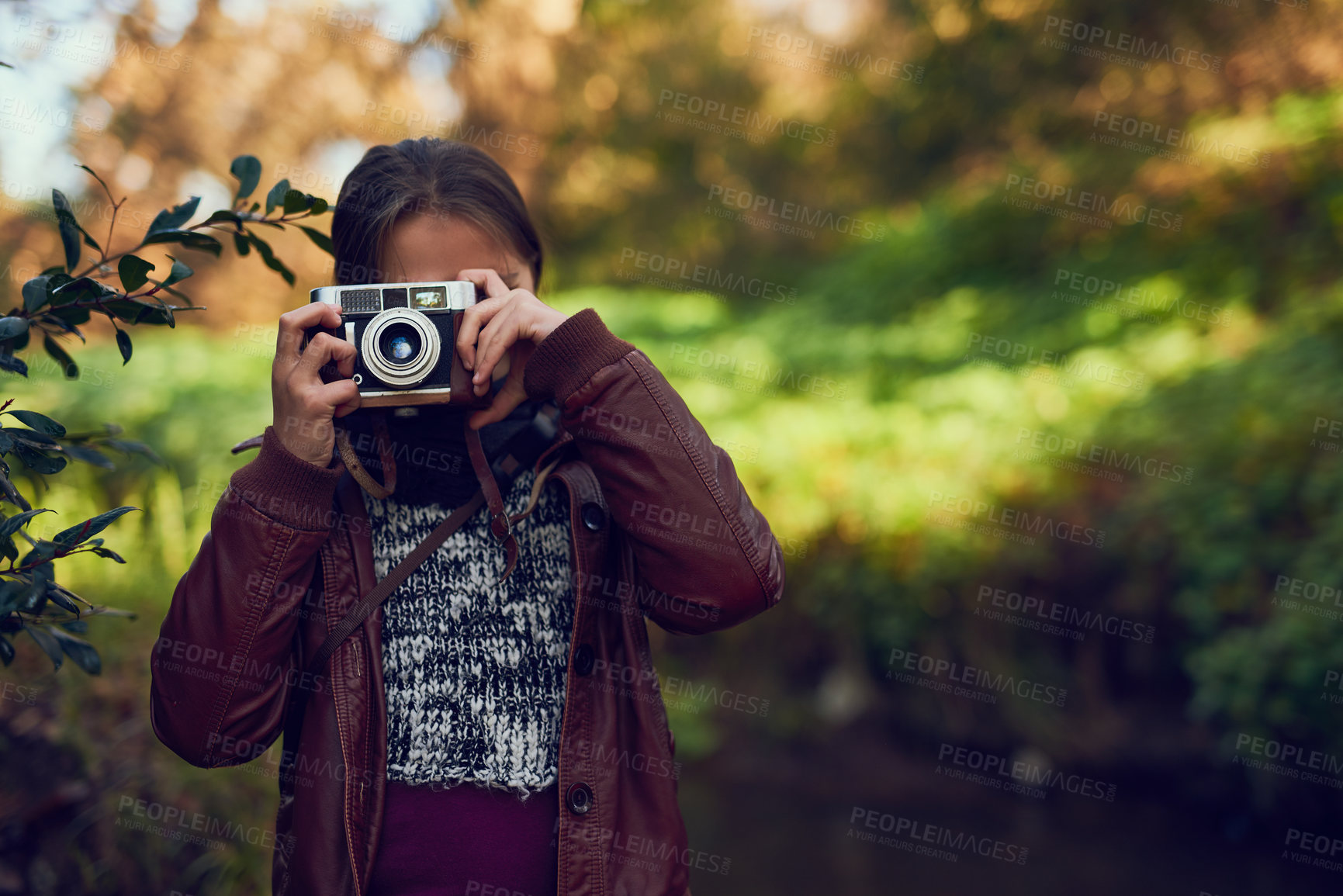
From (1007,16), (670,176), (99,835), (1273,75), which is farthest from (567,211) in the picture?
(99,835)

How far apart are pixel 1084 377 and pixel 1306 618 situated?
66.8 inches

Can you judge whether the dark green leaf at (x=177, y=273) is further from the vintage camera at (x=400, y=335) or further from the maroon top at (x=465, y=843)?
the maroon top at (x=465, y=843)

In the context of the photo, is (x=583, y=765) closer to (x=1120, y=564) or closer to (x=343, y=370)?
(x=343, y=370)

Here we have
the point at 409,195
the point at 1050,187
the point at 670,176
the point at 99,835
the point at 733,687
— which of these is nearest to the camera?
the point at 409,195

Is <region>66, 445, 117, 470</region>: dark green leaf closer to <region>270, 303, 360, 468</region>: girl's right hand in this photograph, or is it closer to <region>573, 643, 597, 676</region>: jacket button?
<region>270, 303, 360, 468</region>: girl's right hand

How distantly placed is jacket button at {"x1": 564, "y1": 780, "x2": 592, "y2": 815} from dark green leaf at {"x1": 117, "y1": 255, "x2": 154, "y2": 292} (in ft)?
3.40

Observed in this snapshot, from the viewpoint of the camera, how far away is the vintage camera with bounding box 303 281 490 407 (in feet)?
4.24

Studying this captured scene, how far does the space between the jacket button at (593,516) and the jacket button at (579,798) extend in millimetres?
386

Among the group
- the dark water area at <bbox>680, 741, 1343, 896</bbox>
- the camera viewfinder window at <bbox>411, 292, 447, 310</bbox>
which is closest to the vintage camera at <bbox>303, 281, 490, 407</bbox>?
the camera viewfinder window at <bbox>411, 292, 447, 310</bbox>

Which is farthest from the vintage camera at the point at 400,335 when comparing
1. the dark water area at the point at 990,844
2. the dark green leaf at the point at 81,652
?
the dark water area at the point at 990,844

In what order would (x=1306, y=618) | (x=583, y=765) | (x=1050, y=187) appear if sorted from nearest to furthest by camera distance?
1. (x=583, y=765)
2. (x=1306, y=618)
3. (x=1050, y=187)

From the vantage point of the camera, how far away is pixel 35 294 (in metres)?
1.37

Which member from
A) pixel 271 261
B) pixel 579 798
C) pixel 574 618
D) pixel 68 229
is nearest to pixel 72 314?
pixel 68 229

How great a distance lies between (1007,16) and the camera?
699cm
